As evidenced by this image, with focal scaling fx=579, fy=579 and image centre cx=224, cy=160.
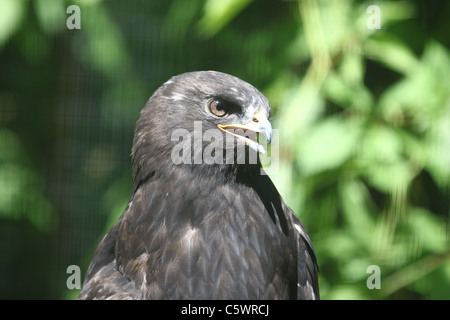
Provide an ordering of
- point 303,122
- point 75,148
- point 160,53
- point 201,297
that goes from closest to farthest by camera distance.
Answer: point 201,297 < point 303,122 < point 160,53 < point 75,148

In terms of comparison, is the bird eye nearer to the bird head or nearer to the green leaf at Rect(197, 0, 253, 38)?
the bird head

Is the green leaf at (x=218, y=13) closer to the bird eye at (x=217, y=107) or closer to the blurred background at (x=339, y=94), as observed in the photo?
the blurred background at (x=339, y=94)

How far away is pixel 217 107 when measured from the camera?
1.18 m

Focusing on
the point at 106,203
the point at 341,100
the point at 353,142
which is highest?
the point at 341,100

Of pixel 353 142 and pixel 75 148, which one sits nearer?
pixel 353 142

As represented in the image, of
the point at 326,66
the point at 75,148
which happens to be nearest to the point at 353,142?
the point at 326,66

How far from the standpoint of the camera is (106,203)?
7.95 ft

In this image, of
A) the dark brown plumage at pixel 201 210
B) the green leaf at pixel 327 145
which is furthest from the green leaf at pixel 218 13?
the dark brown plumage at pixel 201 210

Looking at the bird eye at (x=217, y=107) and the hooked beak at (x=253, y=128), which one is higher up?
the bird eye at (x=217, y=107)

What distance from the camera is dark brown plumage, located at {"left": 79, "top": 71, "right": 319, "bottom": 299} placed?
1.13 metres

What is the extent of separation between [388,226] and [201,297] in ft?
3.67

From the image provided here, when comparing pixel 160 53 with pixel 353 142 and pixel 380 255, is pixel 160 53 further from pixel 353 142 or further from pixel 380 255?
pixel 380 255

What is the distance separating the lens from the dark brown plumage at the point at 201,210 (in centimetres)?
113

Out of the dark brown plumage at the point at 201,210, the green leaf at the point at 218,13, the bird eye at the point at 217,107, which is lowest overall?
the dark brown plumage at the point at 201,210
